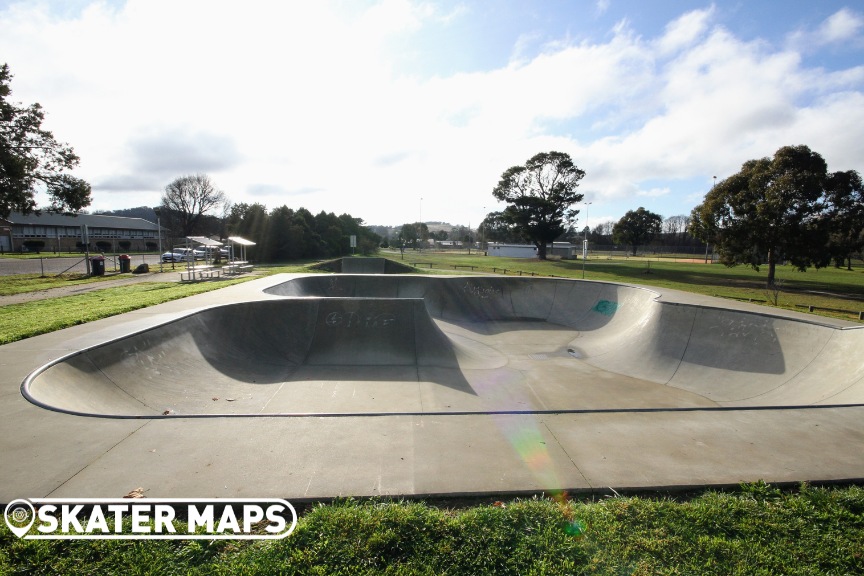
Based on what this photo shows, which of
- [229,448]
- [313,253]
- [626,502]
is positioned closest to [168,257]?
[313,253]

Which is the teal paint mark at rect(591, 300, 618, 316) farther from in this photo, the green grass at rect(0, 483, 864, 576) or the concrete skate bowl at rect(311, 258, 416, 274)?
the concrete skate bowl at rect(311, 258, 416, 274)

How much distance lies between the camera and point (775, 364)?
351 inches

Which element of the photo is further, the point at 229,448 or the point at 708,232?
the point at 708,232

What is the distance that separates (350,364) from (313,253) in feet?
120

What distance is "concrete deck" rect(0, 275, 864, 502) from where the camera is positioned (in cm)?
357

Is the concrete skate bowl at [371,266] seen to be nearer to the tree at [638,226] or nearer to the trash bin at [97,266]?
the trash bin at [97,266]

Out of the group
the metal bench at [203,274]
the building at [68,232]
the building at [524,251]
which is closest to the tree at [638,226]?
the building at [524,251]

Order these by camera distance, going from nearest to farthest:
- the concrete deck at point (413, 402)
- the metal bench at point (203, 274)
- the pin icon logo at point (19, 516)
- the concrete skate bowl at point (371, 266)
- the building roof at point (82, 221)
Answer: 1. the pin icon logo at point (19, 516)
2. the concrete deck at point (413, 402)
3. the metal bench at point (203, 274)
4. the concrete skate bowl at point (371, 266)
5. the building roof at point (82, 221)

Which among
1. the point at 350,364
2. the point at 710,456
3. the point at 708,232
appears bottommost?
the point at 350,364

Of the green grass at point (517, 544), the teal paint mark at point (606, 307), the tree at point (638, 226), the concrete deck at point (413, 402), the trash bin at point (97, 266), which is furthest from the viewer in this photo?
the tree at point (638, 226)

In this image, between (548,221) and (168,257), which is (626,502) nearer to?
(168,257)

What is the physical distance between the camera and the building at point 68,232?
54.1m
